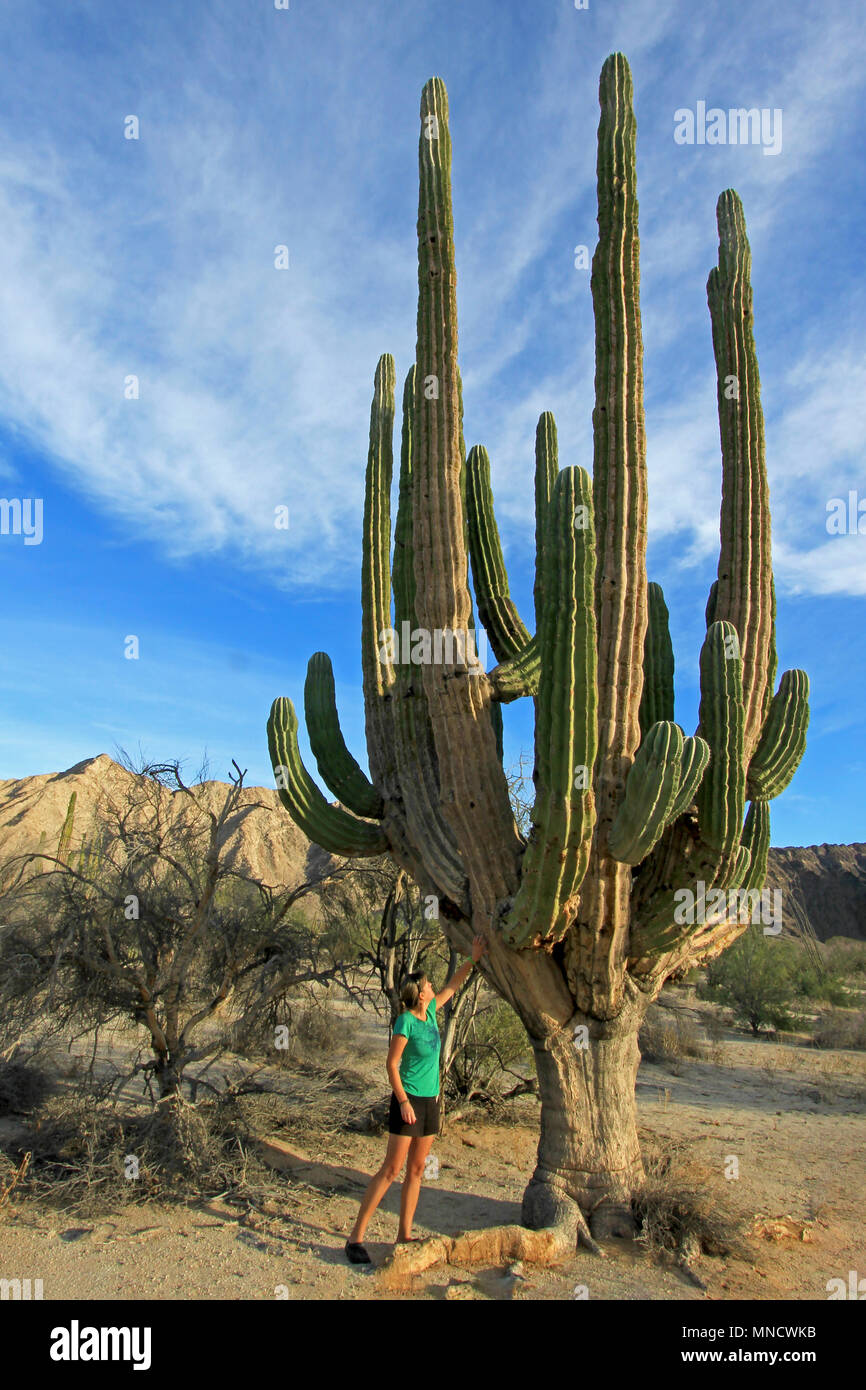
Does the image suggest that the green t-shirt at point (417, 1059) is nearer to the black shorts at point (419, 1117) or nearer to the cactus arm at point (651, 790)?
the black shorts at point (419, 1117)

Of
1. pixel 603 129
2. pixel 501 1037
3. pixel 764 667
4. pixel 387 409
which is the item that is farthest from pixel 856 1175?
pixel 603 129

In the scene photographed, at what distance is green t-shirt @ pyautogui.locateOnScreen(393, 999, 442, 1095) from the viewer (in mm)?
4891

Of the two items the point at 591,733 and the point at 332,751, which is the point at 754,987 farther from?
the point at 591,733

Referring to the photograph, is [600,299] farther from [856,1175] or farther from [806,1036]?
[806,1036]

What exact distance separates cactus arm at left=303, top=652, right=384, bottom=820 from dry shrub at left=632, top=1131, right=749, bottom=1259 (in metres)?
3.09

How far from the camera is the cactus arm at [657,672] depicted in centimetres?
632

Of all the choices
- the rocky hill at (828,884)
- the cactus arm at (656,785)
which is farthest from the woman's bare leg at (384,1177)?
the rocky hill at (828,884)

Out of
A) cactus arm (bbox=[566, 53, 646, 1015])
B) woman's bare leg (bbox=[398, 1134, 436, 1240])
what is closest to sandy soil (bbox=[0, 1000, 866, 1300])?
woman's bare leg (bbox=[398, 1134, 436, 1240])

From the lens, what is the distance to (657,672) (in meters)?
6.41

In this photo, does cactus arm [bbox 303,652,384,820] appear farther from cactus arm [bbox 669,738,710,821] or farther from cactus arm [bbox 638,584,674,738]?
cactus arm [bbox 669,738,710,821]

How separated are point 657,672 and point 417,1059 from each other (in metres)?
3.20

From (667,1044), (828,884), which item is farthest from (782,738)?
(828,884)

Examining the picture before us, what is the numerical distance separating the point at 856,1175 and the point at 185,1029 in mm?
5643

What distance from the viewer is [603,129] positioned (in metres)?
6.08
